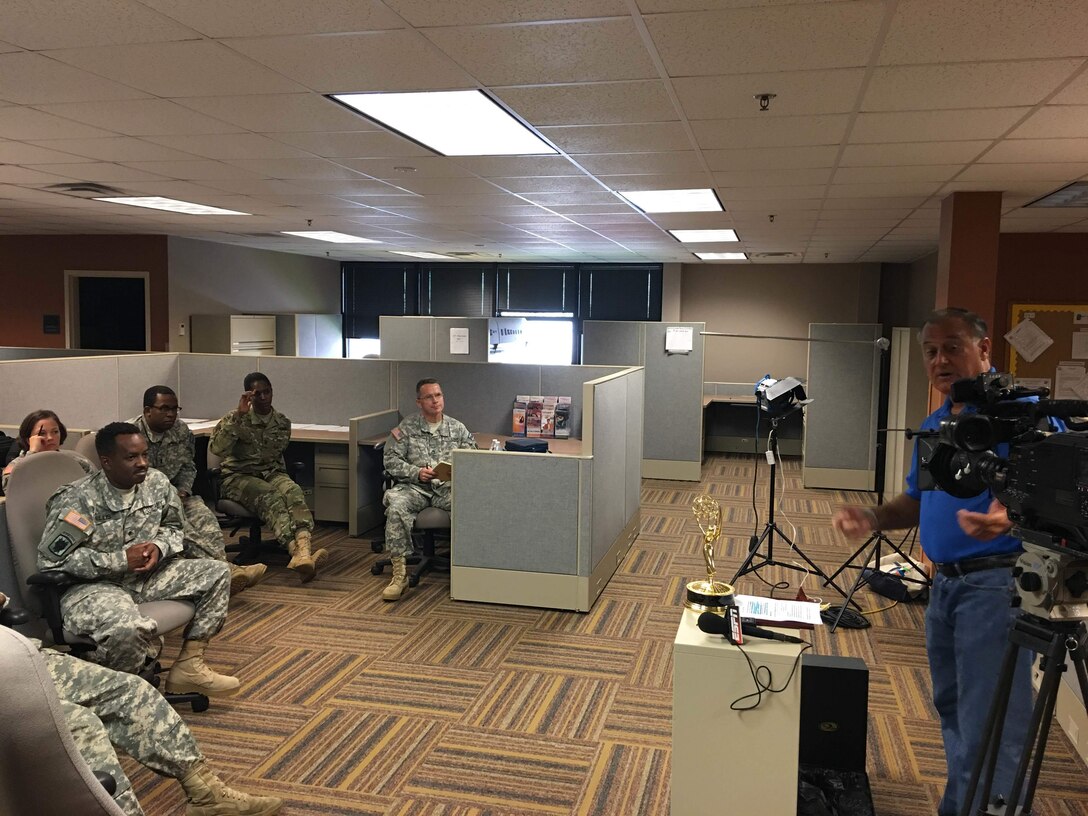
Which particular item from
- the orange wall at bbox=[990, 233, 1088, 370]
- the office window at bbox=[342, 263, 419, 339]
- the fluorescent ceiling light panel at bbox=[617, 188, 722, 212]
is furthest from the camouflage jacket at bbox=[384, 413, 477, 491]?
the office window at bbox=[342, 263, 419, 339]

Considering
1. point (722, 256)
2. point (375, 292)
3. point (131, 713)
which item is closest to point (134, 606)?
point (131, 713)

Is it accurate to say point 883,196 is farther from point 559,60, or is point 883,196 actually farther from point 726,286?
point 726,286

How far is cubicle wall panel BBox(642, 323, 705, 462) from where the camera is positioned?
24.5 ft

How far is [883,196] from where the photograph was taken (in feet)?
15.2

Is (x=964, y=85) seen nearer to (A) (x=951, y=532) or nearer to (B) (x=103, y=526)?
(A) (x=951, y=532)

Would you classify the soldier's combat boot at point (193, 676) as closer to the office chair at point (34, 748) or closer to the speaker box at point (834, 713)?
the office chair at point (34, 748)

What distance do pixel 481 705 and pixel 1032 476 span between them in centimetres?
222

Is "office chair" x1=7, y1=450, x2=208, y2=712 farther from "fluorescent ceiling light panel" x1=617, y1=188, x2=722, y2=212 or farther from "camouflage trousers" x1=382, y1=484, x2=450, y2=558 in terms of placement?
"fluorescent ceiling light panel" x1=617, y1=188, x2=722, y2=212

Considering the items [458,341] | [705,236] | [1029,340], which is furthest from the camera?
[458,341]

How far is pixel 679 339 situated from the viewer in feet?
24.4

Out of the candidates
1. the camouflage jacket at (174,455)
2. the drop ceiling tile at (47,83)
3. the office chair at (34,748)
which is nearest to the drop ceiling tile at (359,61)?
the drop ceiling tile at (47,83)

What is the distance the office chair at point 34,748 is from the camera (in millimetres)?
1243

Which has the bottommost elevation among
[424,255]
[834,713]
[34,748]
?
[834,713]

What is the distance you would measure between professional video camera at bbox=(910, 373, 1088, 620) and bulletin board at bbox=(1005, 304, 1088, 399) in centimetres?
478
